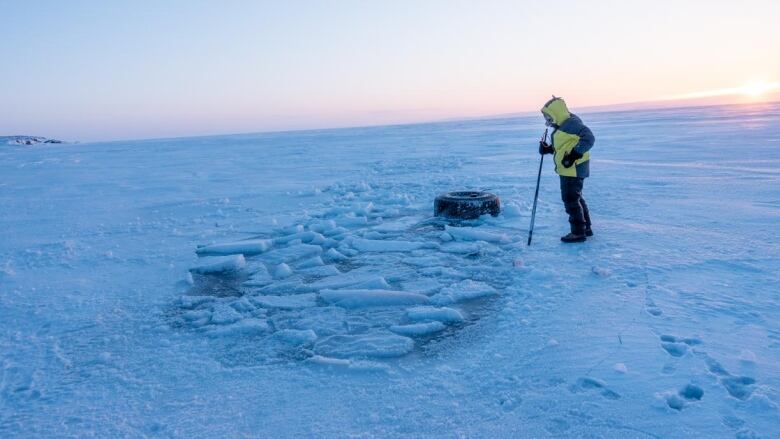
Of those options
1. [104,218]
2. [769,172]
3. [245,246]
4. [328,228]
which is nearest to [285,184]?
[104,218]

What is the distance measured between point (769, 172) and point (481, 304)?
7.03 meters

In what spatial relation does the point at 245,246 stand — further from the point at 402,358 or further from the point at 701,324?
the point at 701,324

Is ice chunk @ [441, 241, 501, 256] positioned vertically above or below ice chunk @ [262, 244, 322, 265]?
below

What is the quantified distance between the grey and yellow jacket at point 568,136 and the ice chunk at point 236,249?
305 cm

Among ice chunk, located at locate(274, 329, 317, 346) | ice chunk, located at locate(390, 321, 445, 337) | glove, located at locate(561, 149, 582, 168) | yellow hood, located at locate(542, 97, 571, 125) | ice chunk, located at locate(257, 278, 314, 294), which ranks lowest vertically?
ice chunk, located at locate(390, 321, 445, 337)

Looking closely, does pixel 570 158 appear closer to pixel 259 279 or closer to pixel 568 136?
pixel 568 136

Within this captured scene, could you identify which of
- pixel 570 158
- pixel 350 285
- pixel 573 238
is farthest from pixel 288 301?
pixel 570 158

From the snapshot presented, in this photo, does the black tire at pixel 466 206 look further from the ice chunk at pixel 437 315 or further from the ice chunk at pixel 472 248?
the ice chunk at pixel 437 315

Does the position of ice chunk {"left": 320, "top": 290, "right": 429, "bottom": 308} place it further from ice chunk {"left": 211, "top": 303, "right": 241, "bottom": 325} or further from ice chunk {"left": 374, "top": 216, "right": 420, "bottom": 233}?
ice chunk {"left": 374, "top": 216, "right": 420, "bottom": 233}

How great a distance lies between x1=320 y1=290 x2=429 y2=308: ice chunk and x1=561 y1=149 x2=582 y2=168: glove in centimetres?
210

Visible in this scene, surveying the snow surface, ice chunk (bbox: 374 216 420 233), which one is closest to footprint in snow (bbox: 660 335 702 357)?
the snow surface

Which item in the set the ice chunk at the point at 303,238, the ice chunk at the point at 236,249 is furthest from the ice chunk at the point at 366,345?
the ice chunk at the point at 303,238

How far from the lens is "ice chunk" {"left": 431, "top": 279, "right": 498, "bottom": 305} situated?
3391 mm

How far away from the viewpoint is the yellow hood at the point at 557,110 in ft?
14.9
